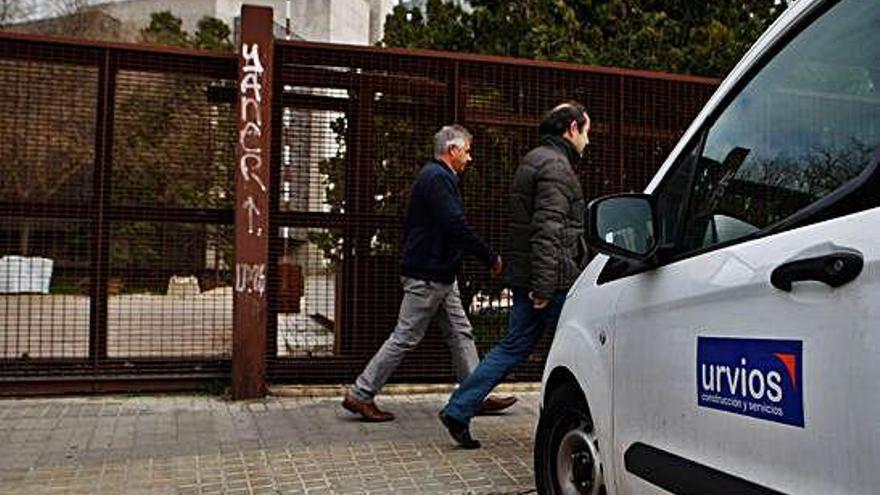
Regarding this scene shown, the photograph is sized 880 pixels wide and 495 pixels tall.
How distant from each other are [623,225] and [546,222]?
1.65m

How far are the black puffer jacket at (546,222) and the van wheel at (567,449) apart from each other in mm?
1043

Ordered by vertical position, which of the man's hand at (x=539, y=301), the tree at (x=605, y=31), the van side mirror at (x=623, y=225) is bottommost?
the man's hand at (x=539, y=301)

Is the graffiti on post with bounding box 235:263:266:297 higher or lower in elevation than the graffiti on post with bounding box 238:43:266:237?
lower

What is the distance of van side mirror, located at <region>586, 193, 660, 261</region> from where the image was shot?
112 inches

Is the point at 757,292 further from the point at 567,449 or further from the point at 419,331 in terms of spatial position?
the point at 419,331

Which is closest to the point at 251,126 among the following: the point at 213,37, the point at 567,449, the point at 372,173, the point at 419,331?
the point at 372,173

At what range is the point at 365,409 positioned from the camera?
5.62 m

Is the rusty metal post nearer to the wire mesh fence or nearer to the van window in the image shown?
the wire mesh fence

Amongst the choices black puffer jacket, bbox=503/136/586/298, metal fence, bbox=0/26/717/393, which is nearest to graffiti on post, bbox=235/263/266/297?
metal fence, bbox=0/26/717/393

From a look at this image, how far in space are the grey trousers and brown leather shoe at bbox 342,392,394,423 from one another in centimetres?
4

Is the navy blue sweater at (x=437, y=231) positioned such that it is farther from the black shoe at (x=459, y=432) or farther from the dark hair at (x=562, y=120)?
the black shoe at (x=459, y=432)

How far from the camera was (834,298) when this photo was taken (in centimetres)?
194

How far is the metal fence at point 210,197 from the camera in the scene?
6.11 metres

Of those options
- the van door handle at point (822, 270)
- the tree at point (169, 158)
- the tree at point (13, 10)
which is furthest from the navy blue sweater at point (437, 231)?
the tree at point (13, 10)
